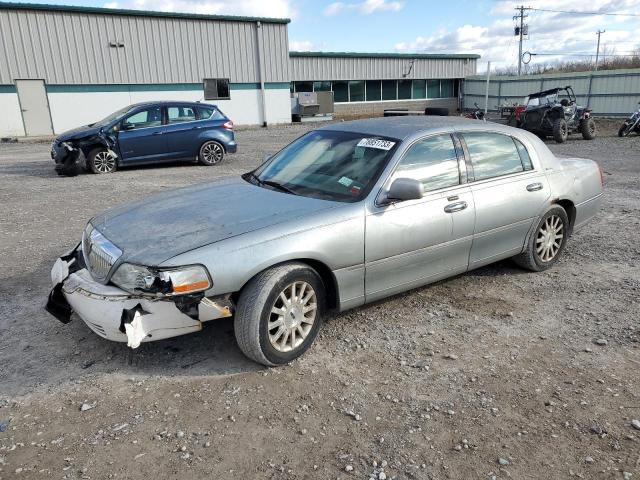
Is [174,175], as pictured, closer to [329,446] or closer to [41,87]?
[329,446]

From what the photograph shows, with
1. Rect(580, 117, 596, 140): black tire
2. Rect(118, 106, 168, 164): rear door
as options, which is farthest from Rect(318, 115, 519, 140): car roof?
Rect(580, 117, 596, 140): black tire

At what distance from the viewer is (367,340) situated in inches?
152

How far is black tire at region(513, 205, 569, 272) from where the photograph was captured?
5.01 meters

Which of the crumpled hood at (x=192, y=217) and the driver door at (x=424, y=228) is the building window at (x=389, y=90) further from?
the crumpled hood at (x=192, y=217)

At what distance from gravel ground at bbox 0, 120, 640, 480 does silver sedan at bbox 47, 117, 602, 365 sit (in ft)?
1.06

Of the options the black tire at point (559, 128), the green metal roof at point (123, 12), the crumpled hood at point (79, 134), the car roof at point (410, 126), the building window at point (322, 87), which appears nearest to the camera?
the car roof at point (410, 126)

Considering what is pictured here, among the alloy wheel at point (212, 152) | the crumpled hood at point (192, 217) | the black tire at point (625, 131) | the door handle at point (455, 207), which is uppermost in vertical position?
the crumpled hood at point (192, 217)

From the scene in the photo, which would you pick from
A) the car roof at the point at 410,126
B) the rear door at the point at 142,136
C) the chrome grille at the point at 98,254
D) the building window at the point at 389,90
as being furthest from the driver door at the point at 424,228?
the building window at the point at 389,90

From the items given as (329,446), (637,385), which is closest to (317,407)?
(329,446)

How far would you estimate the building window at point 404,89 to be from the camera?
35156mm

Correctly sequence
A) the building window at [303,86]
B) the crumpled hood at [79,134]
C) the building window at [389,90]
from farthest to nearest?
the building window at [389,90] → the building window at [303,86] → the crumpled hood at [79,134]

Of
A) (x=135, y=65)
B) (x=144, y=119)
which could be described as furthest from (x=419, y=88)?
(x=144, y=119)

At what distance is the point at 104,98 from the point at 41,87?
255cm

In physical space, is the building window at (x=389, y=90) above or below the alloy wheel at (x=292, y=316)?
above
